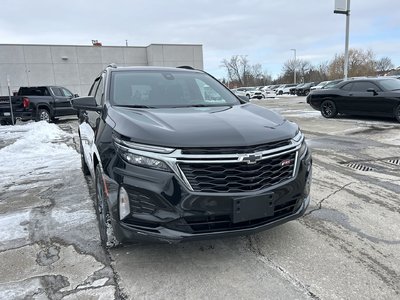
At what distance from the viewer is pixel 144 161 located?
2.68 m

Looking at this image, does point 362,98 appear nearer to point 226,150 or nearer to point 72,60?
point 226,150

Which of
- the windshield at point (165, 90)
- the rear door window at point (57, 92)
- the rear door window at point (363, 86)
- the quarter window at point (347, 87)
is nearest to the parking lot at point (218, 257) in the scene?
the windshield at point (165, 90)

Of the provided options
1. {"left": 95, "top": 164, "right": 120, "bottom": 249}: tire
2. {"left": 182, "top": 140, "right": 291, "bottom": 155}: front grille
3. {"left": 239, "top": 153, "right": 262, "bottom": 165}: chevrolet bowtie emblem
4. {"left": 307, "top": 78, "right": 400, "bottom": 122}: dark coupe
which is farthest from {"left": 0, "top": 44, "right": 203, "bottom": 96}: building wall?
{"left": 239, "top": 153, "right": 262, "bottom": 165}: chevrolet bowtie emblem

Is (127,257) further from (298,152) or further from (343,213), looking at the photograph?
(343,213)

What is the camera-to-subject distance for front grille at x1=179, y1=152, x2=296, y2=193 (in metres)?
2.62

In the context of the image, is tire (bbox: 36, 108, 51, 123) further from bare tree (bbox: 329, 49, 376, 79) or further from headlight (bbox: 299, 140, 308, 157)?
bare tree (bbox: 329, 49, 376, 79)

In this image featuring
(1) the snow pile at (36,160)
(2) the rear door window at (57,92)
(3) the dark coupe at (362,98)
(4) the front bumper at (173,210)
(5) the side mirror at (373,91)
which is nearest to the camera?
(4) the front bumper at (173,210)

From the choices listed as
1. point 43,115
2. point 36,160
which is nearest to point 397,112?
point 36,160

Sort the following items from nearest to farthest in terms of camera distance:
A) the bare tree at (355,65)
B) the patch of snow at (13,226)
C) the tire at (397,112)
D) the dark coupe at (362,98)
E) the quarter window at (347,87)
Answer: the patch of snow at (13,226) < the tire at (397,112) < the dark coupe at (362,98) < the quarter window at (347,87) < the bare tree at (355,65)

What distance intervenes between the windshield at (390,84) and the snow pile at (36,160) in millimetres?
10007

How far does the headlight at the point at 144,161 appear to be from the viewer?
2.63 m

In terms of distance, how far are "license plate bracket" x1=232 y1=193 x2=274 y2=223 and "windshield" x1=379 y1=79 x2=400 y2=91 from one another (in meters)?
10.6

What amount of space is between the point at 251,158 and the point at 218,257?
41.5 inches

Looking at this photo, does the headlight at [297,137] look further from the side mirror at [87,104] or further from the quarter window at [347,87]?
the quarter window at [347,87]
